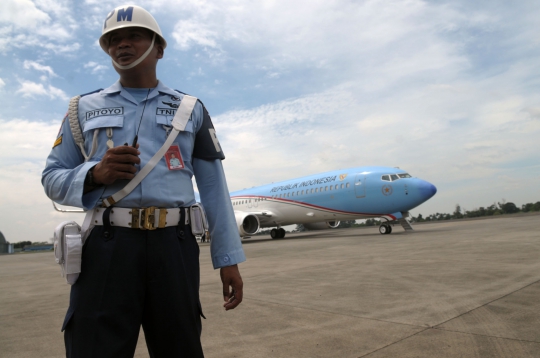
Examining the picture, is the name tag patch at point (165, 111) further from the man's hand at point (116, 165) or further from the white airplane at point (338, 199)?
the white airplane at point (338, 199)

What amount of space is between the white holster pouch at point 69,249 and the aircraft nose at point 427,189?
15594 mm

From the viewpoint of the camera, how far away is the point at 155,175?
5.25 ft

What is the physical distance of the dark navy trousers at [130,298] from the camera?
56.9 inches

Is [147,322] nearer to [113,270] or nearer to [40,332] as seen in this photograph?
[113,270]

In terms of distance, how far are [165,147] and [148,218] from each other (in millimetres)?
313

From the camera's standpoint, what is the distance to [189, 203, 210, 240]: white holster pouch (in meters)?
1.68

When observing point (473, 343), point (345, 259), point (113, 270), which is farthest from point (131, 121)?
point (345, 259)

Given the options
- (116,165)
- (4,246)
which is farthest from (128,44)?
(4,246)

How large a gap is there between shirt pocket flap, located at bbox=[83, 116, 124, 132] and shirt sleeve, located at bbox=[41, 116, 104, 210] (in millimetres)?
119

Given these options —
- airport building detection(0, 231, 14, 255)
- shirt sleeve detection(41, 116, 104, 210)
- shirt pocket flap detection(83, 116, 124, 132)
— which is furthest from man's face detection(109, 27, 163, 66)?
airport building detection(0, 231, 14, 255)

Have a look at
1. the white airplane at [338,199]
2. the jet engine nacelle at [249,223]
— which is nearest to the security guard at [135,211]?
the white airplane at [338,199]

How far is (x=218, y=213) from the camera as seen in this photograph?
6.04 ft

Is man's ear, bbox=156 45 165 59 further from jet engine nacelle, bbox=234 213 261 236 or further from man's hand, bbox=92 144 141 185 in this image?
jet engine nacelle, bbox=234 213 261 236

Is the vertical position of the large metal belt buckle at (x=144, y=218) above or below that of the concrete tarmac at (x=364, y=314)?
above
